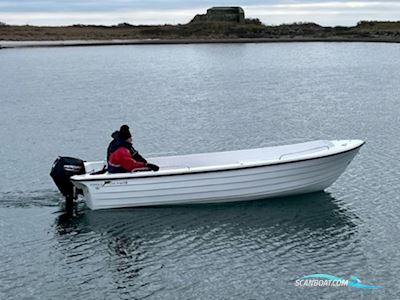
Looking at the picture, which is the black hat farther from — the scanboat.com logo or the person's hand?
the scanboat.com logo

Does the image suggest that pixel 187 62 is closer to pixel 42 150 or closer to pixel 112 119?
pixel 112 119

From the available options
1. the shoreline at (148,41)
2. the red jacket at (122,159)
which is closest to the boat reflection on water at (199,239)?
the red jacket at (122,159)

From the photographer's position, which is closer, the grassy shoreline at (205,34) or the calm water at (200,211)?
the calm water at (200,211)

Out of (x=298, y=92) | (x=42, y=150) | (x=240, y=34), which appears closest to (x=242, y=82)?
(x=298, y=92)

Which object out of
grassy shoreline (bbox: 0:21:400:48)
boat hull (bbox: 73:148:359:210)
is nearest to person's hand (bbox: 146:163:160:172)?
boat hull (bbox: 73:148:359:210)

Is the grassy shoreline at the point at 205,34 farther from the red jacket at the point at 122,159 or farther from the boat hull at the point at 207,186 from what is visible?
the red jacket at the point at 122,159

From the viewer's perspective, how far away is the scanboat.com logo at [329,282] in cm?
1370

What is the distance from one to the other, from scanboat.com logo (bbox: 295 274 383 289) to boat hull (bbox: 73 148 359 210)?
14.0 feet

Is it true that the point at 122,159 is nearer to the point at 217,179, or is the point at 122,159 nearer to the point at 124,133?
the point at 124,133

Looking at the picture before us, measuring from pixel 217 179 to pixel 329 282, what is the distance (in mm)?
4818

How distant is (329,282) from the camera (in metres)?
13.9

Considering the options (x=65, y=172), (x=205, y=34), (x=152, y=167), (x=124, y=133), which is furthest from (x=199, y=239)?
(x=205, y=34)

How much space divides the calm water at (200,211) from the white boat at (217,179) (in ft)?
1.10

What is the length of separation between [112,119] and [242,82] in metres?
Result: 20.0
